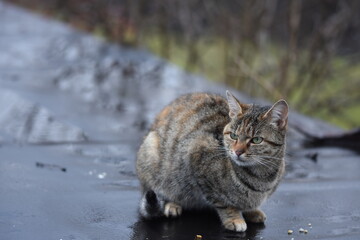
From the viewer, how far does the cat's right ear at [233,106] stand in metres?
3.70

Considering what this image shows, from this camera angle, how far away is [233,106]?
3.74 meters

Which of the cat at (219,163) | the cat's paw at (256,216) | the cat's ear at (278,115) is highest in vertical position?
the cat's ear at (278,115)

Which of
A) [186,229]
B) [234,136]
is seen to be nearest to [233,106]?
[234,136]

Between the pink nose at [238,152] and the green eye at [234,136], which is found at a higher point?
the green eye at [234,136]

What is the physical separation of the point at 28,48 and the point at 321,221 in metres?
6.80

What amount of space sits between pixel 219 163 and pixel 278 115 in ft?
1.34

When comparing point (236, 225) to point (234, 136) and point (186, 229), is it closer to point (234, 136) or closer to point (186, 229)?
point (186, 229)

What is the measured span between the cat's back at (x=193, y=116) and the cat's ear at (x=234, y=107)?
0.16 meters

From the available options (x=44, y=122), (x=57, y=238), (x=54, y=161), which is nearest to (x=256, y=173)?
(x=57, y=238)

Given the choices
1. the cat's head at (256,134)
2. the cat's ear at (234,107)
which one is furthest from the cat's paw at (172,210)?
the cat's ear at (234,107)

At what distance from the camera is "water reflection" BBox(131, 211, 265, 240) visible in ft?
11.2

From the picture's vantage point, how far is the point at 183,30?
11000 millimetres

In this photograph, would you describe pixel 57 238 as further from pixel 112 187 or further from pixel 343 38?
pixel 343 38

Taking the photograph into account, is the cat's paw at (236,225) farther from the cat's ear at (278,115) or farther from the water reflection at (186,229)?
the cat's ear at (278,115)
